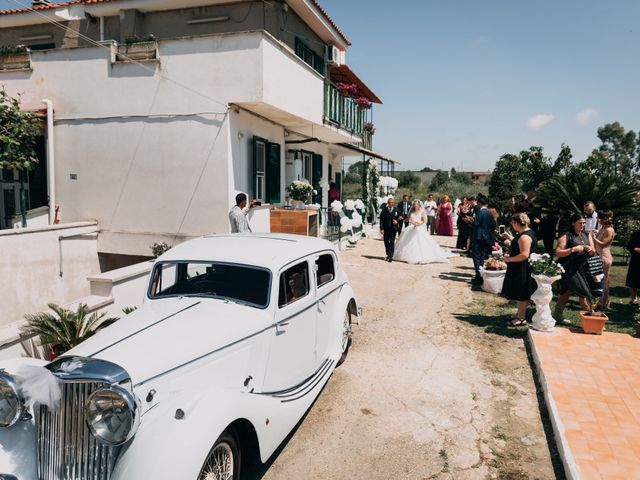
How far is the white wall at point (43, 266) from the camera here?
345 inches

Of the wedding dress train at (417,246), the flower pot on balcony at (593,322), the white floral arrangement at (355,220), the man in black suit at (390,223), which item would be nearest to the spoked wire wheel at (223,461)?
the flower pot on balcony at (593,322)

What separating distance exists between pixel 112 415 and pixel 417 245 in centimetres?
1212

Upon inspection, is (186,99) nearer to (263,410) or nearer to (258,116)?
(258,116)

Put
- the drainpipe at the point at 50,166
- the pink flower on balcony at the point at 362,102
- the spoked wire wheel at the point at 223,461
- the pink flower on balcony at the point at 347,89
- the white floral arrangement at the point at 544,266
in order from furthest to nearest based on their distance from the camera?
the pink flower on balcony at the point at 362,102 → the pink flower on balcony at the point at 347,89 → the drainpipe at the point at 50,166 → the white floral arrangement at the point at 544,266 → the spoked wire wheel at the point at 223,461

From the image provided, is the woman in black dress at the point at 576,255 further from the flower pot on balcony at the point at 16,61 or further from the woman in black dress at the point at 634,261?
the flower pot on balcony at the point at 16,61

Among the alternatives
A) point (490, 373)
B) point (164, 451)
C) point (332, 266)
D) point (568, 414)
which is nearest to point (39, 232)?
point (332, 266)

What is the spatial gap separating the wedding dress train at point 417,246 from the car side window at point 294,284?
9.52 metres

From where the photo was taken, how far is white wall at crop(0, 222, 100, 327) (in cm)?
876

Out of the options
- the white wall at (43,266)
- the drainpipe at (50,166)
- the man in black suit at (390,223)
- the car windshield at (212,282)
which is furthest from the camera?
the man in black suit at (390,223)

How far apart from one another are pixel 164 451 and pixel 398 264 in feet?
37.6

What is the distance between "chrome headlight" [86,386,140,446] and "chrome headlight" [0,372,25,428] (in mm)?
561

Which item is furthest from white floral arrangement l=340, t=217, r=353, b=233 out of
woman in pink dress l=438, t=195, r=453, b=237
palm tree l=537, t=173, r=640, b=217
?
palm tree l=537, t=173, r=640, b=217

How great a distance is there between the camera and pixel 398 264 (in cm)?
1366

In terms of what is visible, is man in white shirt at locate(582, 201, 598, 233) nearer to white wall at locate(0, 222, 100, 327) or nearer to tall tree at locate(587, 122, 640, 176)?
white wall at locate(0, 222, 100, 327)
